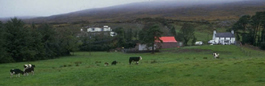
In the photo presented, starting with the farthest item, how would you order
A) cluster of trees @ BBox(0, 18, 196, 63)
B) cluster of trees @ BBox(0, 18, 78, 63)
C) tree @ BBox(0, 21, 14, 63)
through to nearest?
cluster of trees @ BBox(0, 18, 196, 63) < cluster of trees @ BBox(0, 18, 78, 63) < tree @ BBox(0, 21, 14, 63)

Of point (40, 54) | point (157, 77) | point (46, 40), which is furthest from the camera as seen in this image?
point (46, 40)

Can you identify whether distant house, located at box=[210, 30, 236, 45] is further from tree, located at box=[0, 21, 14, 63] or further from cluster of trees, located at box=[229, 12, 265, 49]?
tree, located at box=[0, 21, 14, 63]

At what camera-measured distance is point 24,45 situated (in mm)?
56281

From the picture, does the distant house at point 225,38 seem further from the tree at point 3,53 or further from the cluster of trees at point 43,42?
the tree at point 3,53

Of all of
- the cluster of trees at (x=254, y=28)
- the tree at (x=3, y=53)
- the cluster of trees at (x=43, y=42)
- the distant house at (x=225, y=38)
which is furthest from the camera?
the distant house at (x=225, y=38)

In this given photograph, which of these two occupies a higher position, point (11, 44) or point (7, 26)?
point (7, 26)

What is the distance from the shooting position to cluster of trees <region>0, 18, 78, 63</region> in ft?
174

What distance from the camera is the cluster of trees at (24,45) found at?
5297 cm

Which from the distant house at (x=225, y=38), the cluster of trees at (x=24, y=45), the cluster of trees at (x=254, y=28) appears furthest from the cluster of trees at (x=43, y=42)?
the distant house at (x=225, y=38)

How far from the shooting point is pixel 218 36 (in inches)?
3937

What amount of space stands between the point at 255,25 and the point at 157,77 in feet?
255

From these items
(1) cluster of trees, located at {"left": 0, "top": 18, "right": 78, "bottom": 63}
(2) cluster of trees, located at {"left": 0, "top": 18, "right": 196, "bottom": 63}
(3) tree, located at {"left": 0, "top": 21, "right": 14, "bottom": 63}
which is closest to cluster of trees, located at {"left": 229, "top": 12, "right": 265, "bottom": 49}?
(2) cluster of trees, located at {"left": 0, "top": 18, "right": 196, "bottom": 63}

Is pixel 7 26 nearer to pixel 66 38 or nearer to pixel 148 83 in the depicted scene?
pixel 66 38

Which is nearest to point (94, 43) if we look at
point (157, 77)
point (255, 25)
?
point (255, 25)
